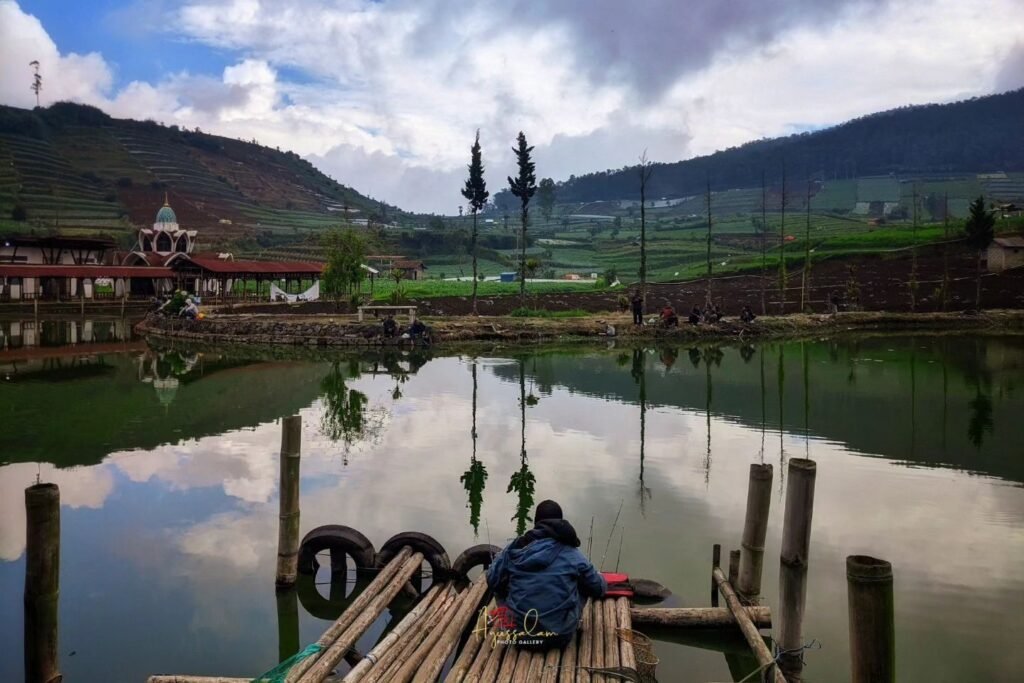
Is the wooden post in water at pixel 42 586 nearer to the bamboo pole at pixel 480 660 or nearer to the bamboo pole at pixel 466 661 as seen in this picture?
the bamboo pole at pixel 466 661

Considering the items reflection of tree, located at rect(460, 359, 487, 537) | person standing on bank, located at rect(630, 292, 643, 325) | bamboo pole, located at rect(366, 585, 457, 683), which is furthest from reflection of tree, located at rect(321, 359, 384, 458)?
person standing on bank, located at rect(630, 292, 643, 325)

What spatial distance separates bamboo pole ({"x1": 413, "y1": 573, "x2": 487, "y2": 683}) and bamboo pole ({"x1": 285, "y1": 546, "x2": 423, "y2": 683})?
0.67 meters

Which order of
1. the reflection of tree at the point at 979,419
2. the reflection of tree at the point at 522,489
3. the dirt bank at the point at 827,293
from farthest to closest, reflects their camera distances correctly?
the dirt bank at the point at 827,293
the reflection of tree at the point at 979,419
the reflection of tree at the point at 522,489

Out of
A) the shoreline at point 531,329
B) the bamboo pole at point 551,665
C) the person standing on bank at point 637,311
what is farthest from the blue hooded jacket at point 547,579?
the person standing on bank at point 637,311

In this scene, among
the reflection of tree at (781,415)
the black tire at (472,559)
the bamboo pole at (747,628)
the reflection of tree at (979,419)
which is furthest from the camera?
the reflection of tree at (979,419)

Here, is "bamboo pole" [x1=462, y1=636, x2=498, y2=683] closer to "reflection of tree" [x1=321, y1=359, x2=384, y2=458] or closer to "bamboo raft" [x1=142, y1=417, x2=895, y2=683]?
"bamboo raft" [x1=142, y1=417, x2=895, y2=683]

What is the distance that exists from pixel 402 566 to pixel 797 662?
3783 millimetres

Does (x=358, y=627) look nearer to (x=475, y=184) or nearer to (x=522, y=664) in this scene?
(x=522, y=664)

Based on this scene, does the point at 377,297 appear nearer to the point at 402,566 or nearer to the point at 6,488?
the point at 6,488

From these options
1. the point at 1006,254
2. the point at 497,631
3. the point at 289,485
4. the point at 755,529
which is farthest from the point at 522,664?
the point at 1006,254

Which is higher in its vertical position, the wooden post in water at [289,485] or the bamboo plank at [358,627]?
the wooden post in water at [289,485]

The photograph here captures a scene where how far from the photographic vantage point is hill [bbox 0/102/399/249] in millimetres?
93750

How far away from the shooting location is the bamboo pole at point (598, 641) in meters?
5.68

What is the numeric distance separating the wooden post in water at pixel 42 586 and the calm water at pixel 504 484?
23.9 inches
